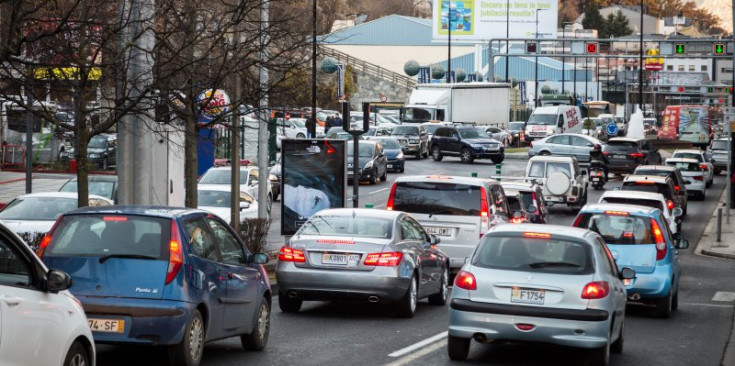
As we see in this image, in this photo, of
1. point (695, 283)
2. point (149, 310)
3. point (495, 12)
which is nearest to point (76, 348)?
point (149, 310)

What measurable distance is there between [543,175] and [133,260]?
2940cm

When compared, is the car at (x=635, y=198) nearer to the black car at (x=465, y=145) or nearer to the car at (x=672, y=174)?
the car at (x=672, y=174)

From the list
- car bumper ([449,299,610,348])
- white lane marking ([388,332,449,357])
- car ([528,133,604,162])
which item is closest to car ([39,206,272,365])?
white lane marking ([388,332,449,357])

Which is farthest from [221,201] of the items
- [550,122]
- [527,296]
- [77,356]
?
[550,122]

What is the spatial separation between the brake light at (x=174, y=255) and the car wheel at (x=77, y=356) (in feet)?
6.48

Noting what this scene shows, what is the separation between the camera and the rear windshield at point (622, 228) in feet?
57.9

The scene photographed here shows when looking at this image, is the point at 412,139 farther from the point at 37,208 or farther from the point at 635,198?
the point at 37,208

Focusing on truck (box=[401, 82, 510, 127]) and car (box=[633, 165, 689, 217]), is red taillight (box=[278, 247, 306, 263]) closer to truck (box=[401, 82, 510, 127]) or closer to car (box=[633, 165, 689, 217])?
car (box=[633, 165, 689, 217])

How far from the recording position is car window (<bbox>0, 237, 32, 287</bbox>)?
7.96m

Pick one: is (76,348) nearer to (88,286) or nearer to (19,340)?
(19,340)

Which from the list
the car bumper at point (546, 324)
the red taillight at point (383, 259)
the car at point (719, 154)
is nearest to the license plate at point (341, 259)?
the red taillight at point (383, 259)

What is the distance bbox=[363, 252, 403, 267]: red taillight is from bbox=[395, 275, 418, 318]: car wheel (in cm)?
48

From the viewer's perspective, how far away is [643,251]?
1758 cm

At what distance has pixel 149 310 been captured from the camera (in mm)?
10750
